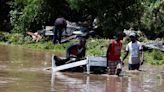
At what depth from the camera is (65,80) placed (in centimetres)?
1301

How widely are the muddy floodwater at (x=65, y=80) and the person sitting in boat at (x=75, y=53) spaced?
17.6 inches

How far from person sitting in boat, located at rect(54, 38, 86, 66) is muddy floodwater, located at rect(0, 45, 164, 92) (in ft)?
1.47

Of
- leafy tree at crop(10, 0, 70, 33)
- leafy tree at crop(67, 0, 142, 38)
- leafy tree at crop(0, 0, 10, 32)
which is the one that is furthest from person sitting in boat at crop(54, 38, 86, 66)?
leafy tree at crop(0, 0, 10, 32)

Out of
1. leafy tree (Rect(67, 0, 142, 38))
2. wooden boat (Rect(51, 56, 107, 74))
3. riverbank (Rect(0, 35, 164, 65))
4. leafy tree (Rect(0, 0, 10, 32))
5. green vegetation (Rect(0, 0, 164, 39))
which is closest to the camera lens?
wooden boat (Rect(51, 56, 107, 74))

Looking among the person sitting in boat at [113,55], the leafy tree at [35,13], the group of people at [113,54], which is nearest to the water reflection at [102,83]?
the person sitting in boat at [113,55]

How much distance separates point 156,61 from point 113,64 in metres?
4.74

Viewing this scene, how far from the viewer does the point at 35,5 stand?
28.1 metres

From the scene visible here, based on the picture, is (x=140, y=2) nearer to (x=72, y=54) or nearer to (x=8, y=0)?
(x=8, y=0)

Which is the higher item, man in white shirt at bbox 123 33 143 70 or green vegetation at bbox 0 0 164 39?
green vegetation at bbox 0 0 164 39

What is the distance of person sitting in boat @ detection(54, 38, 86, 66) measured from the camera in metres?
15.1

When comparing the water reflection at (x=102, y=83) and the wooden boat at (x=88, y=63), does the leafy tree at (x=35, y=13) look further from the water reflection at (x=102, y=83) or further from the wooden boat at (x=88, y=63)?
the water reflection at (x=102, y=83)

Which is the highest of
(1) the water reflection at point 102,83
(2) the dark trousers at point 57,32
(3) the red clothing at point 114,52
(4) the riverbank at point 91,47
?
(2) the dark trousers at point 57,32

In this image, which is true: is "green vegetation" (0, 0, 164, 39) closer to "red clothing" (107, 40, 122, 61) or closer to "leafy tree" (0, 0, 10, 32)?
"leafy tree" (0, 0, 10, 32)

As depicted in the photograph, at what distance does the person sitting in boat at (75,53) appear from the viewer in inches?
594
